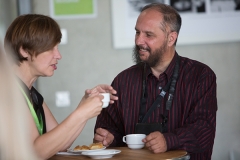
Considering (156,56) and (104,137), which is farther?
(156,56)

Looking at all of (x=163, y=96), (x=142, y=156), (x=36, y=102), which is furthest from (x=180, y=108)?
(x=36, y=102)

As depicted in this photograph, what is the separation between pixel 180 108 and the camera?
8.96 ft

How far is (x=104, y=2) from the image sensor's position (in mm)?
4453

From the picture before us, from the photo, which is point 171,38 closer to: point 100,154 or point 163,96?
point 163,96

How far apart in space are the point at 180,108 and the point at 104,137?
47 cm

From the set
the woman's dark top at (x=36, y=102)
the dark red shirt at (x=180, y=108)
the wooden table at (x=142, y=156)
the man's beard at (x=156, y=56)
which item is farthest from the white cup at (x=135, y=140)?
the man's beard at (x=156, y=56)

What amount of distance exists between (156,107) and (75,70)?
1886 mm

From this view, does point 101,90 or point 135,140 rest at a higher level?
point 101,90

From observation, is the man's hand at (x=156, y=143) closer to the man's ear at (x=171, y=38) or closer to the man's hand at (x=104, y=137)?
the man's hand at (x=104, y=137)

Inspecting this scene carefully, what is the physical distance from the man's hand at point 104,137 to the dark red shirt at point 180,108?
0.53ft

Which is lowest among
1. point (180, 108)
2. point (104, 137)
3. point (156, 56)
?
point (104, 137)

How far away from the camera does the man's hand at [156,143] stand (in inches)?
91.5

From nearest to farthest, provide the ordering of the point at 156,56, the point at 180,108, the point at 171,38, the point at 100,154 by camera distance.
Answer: the point at 100,154 < the point at 180,108 < the point at 156,56 < the point at 171,38

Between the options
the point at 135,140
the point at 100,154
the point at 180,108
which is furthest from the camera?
the point at 180,108
